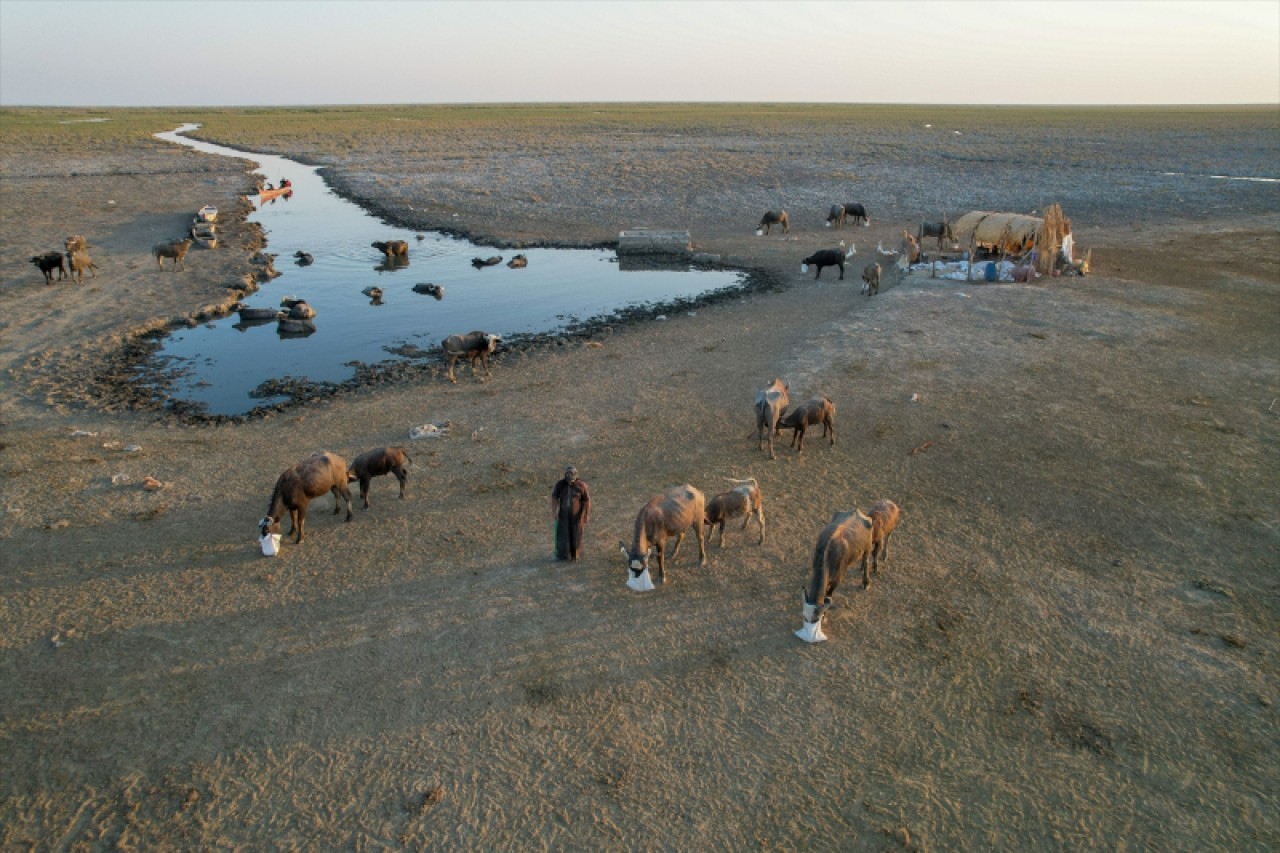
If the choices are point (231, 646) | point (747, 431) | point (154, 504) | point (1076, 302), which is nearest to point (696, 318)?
point (747, 431)

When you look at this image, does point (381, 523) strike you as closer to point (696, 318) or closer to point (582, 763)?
point (582, 763)

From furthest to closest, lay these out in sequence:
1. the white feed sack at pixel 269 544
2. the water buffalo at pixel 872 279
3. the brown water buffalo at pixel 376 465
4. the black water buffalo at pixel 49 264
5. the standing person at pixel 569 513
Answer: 1. the black water buffalo at pixel 49 264
2. the water buffalo at pixel 872 279
3. the brown water buffalo at pixel 376 465
4. the white feed sack at pixel 269 544
5. the standing person at pixel 569 513

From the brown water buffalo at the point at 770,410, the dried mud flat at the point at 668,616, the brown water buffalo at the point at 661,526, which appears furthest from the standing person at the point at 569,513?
the brown water buffalo at the point at 770,410

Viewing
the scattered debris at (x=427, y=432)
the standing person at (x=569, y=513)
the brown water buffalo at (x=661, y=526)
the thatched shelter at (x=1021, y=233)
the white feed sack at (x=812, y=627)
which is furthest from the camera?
the thatched shelter at (x=1021, y=233)

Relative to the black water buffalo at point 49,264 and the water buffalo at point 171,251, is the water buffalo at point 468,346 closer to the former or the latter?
the water buffalo at point 171,251

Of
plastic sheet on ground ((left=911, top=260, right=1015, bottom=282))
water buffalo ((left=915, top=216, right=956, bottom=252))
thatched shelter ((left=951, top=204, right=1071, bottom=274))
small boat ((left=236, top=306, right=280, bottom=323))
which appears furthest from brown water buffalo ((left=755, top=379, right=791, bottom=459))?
water buffalo ((left=915, top=216, right=956, bottom=252))

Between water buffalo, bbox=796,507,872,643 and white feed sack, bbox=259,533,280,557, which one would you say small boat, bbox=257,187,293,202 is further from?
water buffalo, bbox=796,507,872,643
